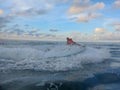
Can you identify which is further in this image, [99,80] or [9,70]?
[9,70]

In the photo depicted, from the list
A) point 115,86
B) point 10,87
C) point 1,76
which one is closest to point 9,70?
point 1,76

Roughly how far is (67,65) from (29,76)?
499 centimetres

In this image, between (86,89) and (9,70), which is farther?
(9,70)

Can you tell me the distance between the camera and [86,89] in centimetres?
1289

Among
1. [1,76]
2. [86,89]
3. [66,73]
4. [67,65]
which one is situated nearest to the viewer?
[86,89]

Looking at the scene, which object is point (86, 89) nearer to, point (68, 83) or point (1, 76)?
point (68, 83)

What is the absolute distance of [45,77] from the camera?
47.7 ft

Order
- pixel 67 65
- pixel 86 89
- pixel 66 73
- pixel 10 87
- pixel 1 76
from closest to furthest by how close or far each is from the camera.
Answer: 1. pixel 10 87
2. pixel 86 89
3. pixel 1 76
4. pixel 66 73
5. pixel 67 65

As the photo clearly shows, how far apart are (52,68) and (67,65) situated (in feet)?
5.98

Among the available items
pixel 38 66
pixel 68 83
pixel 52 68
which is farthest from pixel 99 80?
pixel 38 66

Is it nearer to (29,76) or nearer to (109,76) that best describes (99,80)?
(109,76)

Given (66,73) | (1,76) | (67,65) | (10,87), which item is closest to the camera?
(10,87)

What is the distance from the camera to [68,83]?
43.1 feet

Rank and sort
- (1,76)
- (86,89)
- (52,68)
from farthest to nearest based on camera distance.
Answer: (52,68), (1,76), (86,89)
